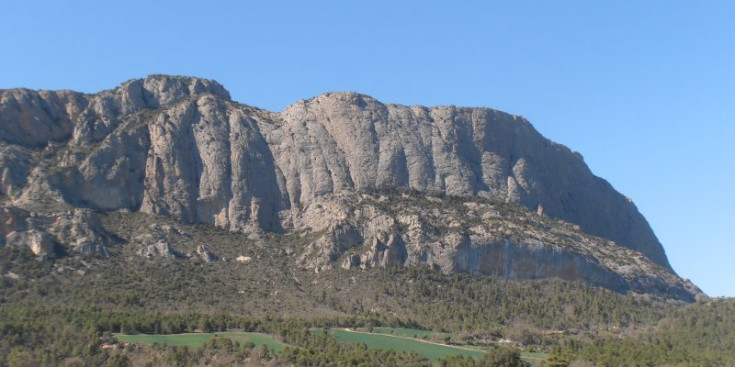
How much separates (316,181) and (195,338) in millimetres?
58605

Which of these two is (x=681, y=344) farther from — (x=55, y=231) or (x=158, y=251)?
(x=55, y=231)

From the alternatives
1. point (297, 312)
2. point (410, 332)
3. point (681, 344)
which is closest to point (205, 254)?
point (297, 312)

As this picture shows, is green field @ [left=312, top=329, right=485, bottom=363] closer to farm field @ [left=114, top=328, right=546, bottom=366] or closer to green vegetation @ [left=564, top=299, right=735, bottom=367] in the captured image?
farm field @ [left=114, top=328, right=546, bottom=366]

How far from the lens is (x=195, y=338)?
340 feet

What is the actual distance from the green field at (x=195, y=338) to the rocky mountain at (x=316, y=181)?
30.4 metres

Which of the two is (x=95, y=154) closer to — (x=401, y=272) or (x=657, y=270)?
(x=401, y=272)

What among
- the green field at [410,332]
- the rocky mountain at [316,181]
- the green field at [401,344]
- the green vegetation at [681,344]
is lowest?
the green field at [401,344]

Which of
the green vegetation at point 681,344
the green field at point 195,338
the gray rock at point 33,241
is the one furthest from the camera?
the gray rock at point 33,241

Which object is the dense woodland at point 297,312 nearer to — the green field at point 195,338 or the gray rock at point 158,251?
the gray rock at point 158,251

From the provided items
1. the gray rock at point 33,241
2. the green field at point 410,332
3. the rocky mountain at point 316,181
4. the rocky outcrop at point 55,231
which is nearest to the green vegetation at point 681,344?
the rocky mountain at point 316,181

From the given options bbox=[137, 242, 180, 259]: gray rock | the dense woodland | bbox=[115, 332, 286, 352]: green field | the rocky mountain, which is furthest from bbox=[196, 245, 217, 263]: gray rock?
bbox=[115, 332, 286, 352]: green field

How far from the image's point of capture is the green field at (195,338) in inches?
3932

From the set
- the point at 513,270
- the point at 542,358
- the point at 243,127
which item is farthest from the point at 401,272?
the point at 243,127

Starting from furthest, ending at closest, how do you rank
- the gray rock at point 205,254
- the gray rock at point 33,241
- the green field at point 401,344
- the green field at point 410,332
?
the gray rock at point 205,254, the gray rock at point 33,241, the green field at point 410,332, the green field at point 401,344
